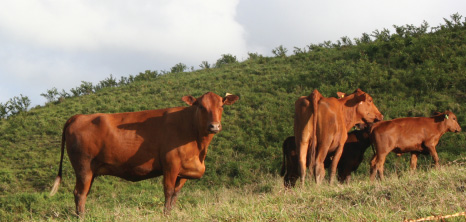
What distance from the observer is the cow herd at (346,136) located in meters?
Answer: 10.9

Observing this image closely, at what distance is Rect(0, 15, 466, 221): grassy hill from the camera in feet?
23.7

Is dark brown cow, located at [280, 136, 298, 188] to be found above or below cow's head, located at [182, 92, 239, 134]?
below

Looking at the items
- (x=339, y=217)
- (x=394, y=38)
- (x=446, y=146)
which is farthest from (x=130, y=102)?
(x=339, y=217)

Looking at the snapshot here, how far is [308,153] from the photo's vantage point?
36.0 feet

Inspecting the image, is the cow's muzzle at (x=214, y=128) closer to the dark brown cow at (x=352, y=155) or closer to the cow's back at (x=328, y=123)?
the cow's back at (x=328, y=123)

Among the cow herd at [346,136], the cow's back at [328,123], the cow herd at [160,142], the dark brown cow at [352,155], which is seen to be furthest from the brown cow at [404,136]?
the cow herd at [160,142]

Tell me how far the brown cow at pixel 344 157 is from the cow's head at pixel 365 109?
380 mm

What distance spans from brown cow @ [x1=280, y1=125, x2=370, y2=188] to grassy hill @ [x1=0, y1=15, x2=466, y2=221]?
440 millimetres

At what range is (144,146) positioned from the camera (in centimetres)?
955

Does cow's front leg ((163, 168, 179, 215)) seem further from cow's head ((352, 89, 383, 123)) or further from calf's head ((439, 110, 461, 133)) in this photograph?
calf's head ((439, 110, 461, 133))

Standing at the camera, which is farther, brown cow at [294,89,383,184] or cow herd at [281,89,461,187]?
cow herd at [281,89,461,187]

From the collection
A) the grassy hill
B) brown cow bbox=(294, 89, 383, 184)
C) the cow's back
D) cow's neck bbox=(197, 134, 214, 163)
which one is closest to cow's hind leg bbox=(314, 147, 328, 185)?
brown cow bbox=(294, 89, 383, 184)

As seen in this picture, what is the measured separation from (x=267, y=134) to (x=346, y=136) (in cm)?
840

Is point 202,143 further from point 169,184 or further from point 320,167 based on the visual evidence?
point 320,167
